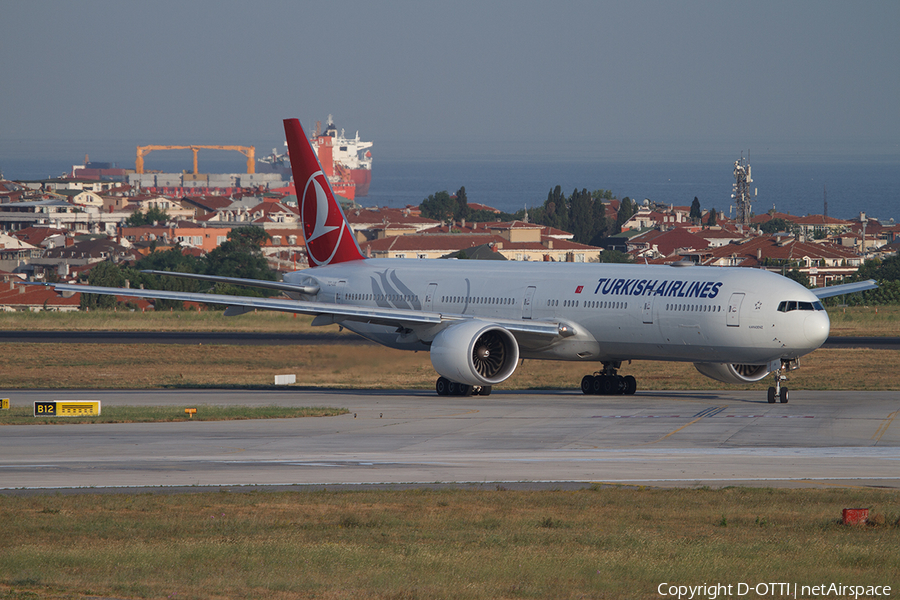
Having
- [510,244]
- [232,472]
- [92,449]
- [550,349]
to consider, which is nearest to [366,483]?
[232,472]

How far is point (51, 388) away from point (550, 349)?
19.7m

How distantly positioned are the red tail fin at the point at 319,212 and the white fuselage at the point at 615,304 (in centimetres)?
242

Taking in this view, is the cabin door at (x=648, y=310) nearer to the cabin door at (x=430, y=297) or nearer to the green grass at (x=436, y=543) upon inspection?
the cabin door at (x=430, y=297)

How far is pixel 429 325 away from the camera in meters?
43.5

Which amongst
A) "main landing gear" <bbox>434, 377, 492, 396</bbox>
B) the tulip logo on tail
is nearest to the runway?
"main landing gear" <bbox>434, 377, 492, 396</bbox>

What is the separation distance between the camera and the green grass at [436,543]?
48.4ft

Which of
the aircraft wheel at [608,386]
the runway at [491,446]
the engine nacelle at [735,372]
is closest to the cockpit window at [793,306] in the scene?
the runway at [491,446]

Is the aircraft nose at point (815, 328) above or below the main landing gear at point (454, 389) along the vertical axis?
above

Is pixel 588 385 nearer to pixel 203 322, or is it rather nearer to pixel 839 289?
pixel 839 289

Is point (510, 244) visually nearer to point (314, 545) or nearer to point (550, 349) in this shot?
point (550, 349)

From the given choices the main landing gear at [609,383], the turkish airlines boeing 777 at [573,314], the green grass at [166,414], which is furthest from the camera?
the main landing gear at [609,383]

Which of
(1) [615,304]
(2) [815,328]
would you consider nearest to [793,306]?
(2) [815,328]

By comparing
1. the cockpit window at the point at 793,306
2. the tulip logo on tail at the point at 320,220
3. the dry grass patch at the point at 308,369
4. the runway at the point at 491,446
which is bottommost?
the dry grass patch at the point at 308,369

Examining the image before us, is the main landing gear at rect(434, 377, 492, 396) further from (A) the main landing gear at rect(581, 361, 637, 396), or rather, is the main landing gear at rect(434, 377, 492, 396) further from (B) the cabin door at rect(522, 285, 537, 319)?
(A) the main landing gear at rect(581, 361, 637, 396)
